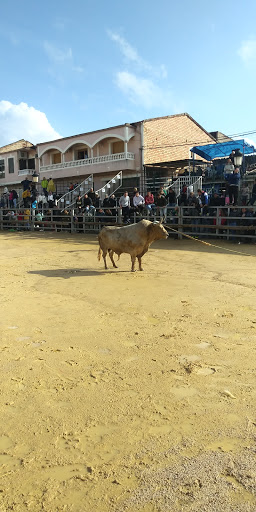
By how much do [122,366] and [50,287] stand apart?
394cm

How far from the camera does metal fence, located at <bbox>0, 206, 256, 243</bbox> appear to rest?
1376 cm

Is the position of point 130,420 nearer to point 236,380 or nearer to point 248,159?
point 236,380

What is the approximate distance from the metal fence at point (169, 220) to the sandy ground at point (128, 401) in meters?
5.00

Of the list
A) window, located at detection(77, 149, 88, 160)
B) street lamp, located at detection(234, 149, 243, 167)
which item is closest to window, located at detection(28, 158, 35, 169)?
window, located at detection(77, 149, 88, 160)

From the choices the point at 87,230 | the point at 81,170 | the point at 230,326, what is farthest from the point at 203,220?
the point at 81,170

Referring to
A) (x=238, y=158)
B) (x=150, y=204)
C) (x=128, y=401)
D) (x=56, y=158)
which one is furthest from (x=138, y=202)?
(x=56, y=158)

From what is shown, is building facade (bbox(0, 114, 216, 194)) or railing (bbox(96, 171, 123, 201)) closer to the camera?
railing (bbox(96, 171, 123, 201))

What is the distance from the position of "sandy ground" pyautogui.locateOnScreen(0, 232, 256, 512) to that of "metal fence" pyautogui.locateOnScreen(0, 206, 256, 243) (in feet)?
16.4

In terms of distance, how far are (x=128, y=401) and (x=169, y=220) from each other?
13.2 metres

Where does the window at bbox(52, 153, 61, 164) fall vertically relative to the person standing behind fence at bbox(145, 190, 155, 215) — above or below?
above

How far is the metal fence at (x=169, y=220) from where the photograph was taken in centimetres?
1376

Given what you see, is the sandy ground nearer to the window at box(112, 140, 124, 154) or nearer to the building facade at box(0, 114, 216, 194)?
the building facade at box(0, 114, 216, 194)

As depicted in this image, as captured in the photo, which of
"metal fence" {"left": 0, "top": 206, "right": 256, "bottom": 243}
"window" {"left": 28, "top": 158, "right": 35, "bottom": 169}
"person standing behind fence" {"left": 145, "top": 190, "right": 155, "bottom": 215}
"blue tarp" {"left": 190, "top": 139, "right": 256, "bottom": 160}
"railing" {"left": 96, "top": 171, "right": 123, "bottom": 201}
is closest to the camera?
"metal fence" {"left": 0, "top": 206, "right": 256, "bottom": 243}

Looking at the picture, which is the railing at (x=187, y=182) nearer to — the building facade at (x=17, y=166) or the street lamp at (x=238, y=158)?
the street lamp at (x=238, y=158)
